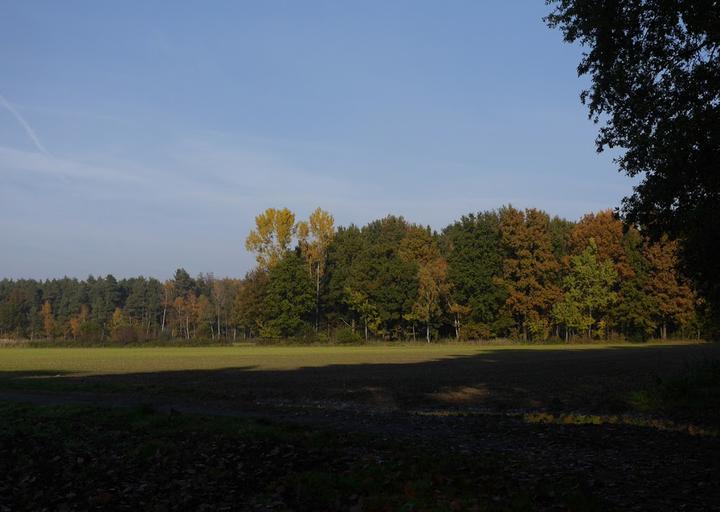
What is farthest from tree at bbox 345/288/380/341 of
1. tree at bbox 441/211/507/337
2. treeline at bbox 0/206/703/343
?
tree at bbox 441/211/507/337

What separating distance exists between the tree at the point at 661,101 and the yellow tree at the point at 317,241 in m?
93.7

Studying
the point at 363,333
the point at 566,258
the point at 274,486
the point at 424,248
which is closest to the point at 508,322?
the point at 566,258

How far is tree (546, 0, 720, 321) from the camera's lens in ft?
46.9

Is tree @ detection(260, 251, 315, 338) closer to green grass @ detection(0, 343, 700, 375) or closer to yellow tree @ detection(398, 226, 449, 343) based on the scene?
yellow tree @ detection(398, 226, 449, 343)

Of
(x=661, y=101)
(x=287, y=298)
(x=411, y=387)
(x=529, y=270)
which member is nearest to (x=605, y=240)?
(x=529, y=270)

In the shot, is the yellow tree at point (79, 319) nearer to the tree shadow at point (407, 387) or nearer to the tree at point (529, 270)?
the tree at point (529, 270)

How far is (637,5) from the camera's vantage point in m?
15.8

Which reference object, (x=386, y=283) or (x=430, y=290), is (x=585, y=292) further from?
(x=386, y=283)

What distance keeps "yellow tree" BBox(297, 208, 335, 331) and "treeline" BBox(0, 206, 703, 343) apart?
0.61 feet

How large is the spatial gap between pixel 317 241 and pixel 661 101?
317ft

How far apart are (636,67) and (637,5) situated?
1580 millimetres

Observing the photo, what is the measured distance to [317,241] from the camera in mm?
111062

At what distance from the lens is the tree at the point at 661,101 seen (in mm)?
14297

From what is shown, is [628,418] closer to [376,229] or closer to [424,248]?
[424,248]
